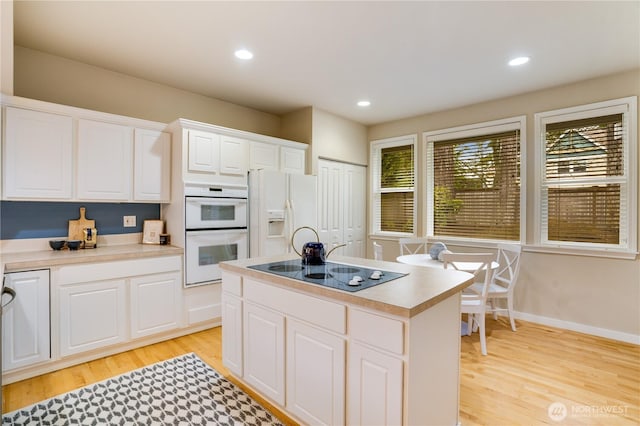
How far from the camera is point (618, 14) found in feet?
7.46

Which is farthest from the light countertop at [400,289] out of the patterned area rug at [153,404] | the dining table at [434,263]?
the dining table at [434,263]

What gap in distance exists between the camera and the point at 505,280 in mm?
3549

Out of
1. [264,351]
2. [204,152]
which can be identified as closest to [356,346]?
[264,351]

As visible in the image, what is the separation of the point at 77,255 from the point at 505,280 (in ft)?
13.7

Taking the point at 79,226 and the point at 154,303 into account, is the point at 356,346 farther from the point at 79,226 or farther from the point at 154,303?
the point at 79,226

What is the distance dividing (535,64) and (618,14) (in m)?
0.76

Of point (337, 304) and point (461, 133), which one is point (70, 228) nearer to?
point (337, 304)

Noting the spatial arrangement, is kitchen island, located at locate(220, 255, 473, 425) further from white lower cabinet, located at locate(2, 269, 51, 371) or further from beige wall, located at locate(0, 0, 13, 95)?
beige wall, located at locate(0, 0, 13, 95)

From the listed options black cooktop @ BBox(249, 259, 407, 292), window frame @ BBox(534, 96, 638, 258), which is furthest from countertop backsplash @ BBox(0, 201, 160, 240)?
window frame @ BBox(534, 96, 638, 258)

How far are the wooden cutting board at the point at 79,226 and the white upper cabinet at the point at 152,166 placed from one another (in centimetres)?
48

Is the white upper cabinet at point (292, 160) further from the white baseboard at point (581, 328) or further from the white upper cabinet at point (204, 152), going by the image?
the white baseboard at point (581, 328)

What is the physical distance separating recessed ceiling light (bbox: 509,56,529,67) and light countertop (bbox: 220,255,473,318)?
2.20m

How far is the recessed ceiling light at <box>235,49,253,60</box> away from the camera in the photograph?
2838 millimetres

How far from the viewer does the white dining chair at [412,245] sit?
4.33 metres
